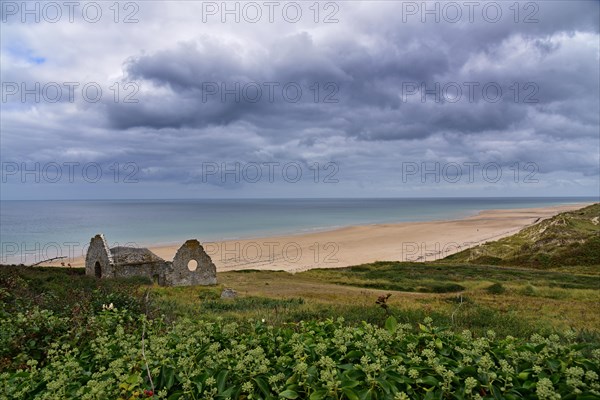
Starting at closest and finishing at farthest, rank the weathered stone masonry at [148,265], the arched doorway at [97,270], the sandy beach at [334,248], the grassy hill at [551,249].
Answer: the weathered stone masonry at [148,265] < the arched doorway at [97,270] < the grassy hill at [551,249] < the sandy beach at [334,248]

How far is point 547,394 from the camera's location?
8.64 ft

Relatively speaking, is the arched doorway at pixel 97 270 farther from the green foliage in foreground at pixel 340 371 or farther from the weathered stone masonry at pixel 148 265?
the green foliage in foreground at pixel 340 371

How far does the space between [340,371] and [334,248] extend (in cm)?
5912

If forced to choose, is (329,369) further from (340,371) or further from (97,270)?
(97,270)

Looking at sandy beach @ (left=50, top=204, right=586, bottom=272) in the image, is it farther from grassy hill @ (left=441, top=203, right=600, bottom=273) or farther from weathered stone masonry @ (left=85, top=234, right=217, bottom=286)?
weathered stone masonry @ (left=85, top=234, right=217, bottom=286)

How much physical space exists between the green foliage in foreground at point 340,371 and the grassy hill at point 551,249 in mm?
43621

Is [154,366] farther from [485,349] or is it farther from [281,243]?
[281,243]

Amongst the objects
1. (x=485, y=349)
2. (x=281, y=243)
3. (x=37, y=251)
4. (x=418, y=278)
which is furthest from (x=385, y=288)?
(x=37, y=251)

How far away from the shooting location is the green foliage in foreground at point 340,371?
2936mm

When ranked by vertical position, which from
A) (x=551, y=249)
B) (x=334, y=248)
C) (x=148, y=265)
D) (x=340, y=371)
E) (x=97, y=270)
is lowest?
(x=334, y=248)

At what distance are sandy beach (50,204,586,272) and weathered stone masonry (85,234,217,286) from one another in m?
15.4

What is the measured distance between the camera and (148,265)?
92.1 ft

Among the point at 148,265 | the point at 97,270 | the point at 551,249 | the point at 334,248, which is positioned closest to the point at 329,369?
the point at 148,265

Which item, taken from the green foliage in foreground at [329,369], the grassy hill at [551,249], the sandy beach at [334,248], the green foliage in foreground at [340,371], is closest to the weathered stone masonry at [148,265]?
the sandy beach at [334,248]
